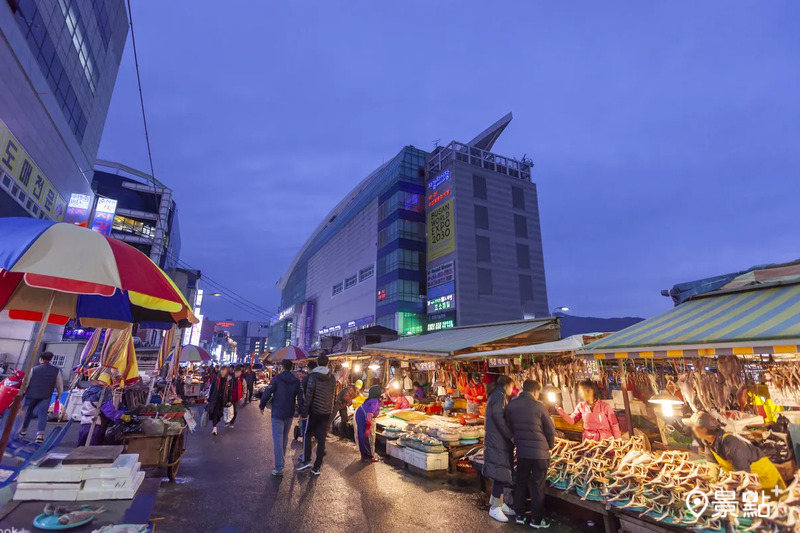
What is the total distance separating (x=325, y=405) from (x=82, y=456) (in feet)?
17.7

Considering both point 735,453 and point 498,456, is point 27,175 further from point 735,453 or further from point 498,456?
point 735,453

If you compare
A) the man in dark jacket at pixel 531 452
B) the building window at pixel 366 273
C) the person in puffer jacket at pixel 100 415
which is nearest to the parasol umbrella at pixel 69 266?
the person in puffer jacket at pixel 100 415

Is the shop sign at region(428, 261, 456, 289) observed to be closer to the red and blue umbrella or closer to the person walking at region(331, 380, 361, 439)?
the person walking at region(331, 380, 361, 439)

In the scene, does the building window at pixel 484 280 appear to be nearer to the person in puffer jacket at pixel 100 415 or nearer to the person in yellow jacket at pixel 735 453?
the person in yellow jacket at pixel 735 453

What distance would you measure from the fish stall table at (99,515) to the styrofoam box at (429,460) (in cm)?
598

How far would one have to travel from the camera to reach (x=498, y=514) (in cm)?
573

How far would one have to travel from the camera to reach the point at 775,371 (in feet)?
23.8

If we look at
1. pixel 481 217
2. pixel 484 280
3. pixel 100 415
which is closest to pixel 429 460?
pixel 100 415

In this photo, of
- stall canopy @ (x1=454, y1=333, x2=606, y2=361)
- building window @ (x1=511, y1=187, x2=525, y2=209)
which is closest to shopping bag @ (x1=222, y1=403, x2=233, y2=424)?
stall canopy @ (x1=454, y1=333, x2=606, y2=361)

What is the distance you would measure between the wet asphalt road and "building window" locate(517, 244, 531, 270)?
3975cm

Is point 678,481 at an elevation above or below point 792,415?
below

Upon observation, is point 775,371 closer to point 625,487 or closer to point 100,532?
point 625,487

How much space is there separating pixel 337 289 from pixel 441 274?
985 inches

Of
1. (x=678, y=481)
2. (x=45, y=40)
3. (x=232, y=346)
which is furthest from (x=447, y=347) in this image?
(x=232, y=346)
